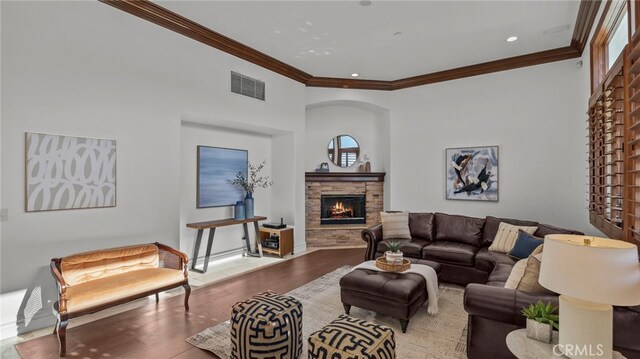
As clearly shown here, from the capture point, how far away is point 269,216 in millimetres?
6441

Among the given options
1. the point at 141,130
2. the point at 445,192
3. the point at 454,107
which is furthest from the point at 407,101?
the point at 141,130

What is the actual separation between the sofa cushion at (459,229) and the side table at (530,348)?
9.37 ft

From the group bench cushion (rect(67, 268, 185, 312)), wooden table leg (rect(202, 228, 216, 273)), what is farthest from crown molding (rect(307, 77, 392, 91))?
bench cushion (rect(67, 268, 185, 312))

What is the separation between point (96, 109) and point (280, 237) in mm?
3383

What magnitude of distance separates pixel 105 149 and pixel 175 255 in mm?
1446

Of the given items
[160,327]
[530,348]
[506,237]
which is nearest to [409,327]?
[530,348]

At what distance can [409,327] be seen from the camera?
301cm

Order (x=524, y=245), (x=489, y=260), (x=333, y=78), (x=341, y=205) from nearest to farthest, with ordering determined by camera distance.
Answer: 1. (x=524, y=245)
2. (x=489, y=260)
3. (x=333, y=78)
4. (x=341, y=205)

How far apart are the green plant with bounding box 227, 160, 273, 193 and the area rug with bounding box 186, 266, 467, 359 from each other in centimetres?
233

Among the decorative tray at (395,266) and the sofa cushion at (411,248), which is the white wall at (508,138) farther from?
the decorative tray at (395,266)

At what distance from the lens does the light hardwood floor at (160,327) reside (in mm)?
2615

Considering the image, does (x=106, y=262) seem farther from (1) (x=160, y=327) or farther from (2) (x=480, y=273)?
(2) (x=480, y=273)

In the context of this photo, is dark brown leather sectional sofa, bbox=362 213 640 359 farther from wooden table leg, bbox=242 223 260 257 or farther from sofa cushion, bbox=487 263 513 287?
wooden table leg, bbox=242 223 260 257

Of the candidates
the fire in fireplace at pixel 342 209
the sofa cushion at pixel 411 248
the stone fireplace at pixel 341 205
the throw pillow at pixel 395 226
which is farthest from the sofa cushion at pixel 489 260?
the fire in fireplace at pixel 342 209
